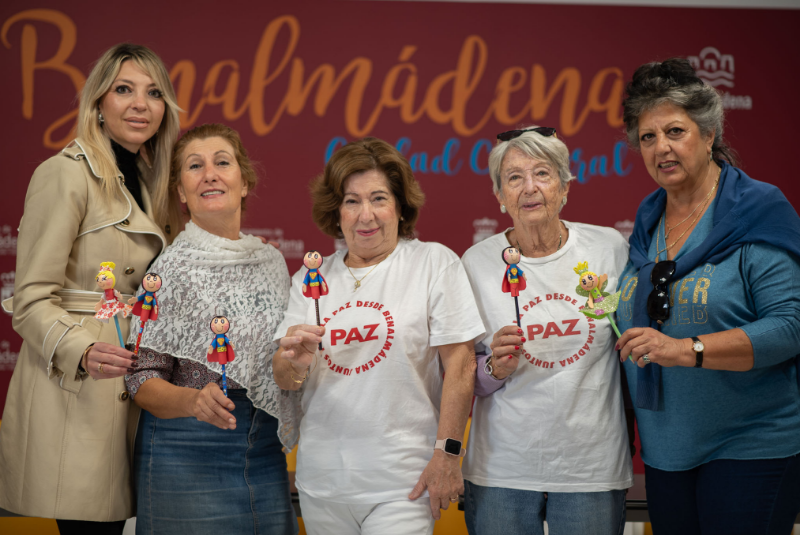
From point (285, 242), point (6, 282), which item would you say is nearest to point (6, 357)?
point (6, 282)

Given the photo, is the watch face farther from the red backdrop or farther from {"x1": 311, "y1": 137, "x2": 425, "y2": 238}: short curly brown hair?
the red backdrop

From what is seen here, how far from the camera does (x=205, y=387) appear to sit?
214cm

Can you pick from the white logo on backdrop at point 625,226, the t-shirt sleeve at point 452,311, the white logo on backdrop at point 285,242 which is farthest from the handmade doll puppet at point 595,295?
the white logo on backdrop at point 285,242

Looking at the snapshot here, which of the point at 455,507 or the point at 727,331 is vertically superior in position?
the point at 727,331

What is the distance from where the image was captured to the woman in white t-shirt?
2.10m

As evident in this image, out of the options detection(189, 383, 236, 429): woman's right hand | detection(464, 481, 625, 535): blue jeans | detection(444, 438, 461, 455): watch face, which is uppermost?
detection(189, 383, 236, 429): woman's right hand

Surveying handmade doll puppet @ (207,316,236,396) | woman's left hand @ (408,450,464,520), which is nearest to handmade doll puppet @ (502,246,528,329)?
woman's left hand @ (408,450,464,520)

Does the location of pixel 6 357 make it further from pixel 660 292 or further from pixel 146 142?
pixel 660 292

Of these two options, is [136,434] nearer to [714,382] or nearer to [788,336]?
[714,382]

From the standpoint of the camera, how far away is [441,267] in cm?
229

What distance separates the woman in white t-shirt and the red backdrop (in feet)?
6.92

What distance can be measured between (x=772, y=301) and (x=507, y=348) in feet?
2.55

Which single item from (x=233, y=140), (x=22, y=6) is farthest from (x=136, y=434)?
(x=22, y=6)

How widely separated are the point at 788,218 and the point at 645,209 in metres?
0.49
